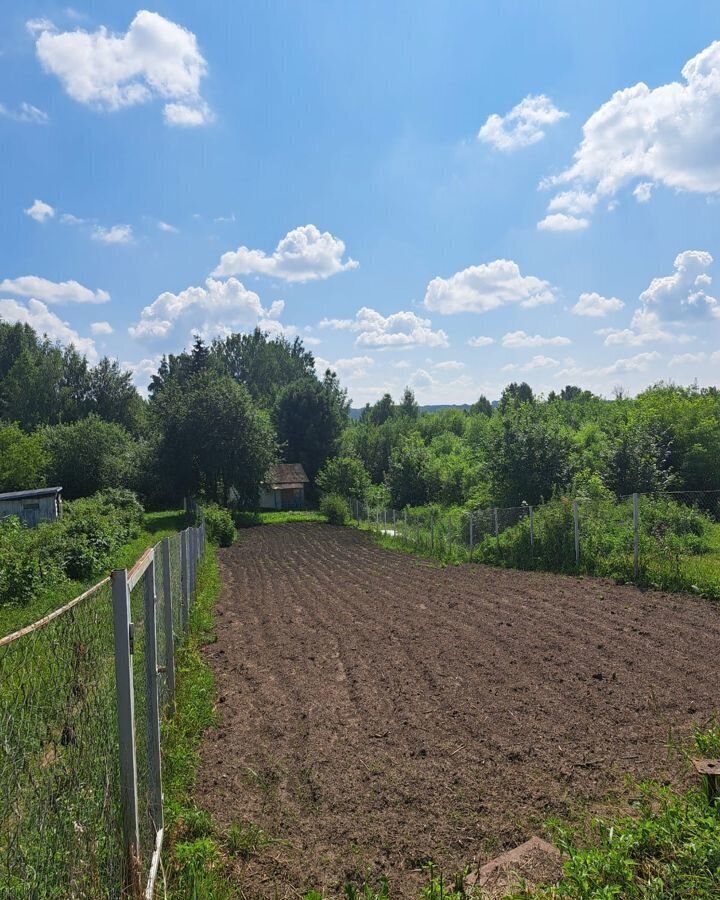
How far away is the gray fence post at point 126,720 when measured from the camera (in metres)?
2.62

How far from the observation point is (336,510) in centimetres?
3916

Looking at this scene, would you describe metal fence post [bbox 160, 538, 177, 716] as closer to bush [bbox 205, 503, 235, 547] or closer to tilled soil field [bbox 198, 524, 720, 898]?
tilled soil field [bbox 198, 524, 720, 898]

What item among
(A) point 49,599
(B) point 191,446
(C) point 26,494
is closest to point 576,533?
(A) point 49,599

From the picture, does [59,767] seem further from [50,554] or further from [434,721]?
[50,554]

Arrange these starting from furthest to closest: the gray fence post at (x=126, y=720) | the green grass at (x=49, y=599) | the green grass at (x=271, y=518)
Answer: the green grass at (x=271, y=518)
the green grass at (x=49, y=599)
the gray fence post at (x=126, y=720)

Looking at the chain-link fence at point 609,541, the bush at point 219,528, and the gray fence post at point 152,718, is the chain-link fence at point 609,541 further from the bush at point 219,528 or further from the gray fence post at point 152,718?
the bush at point 219,528

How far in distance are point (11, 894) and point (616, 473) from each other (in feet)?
84.6

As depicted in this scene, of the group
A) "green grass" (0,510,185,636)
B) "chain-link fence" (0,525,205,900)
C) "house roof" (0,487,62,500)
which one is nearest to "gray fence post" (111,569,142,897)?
"chain-link fence" (0,525,205,900)

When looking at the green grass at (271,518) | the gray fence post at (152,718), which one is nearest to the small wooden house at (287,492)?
the green grass at (271,518)

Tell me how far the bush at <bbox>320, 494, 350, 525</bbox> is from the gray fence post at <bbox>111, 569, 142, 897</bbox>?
36.1 m

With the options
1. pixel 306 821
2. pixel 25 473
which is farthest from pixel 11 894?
pixel 25 473

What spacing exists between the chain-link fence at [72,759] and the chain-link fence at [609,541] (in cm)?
1094

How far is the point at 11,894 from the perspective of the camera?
6.48ft

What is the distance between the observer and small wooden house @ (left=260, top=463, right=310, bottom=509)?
52750 millimetres
